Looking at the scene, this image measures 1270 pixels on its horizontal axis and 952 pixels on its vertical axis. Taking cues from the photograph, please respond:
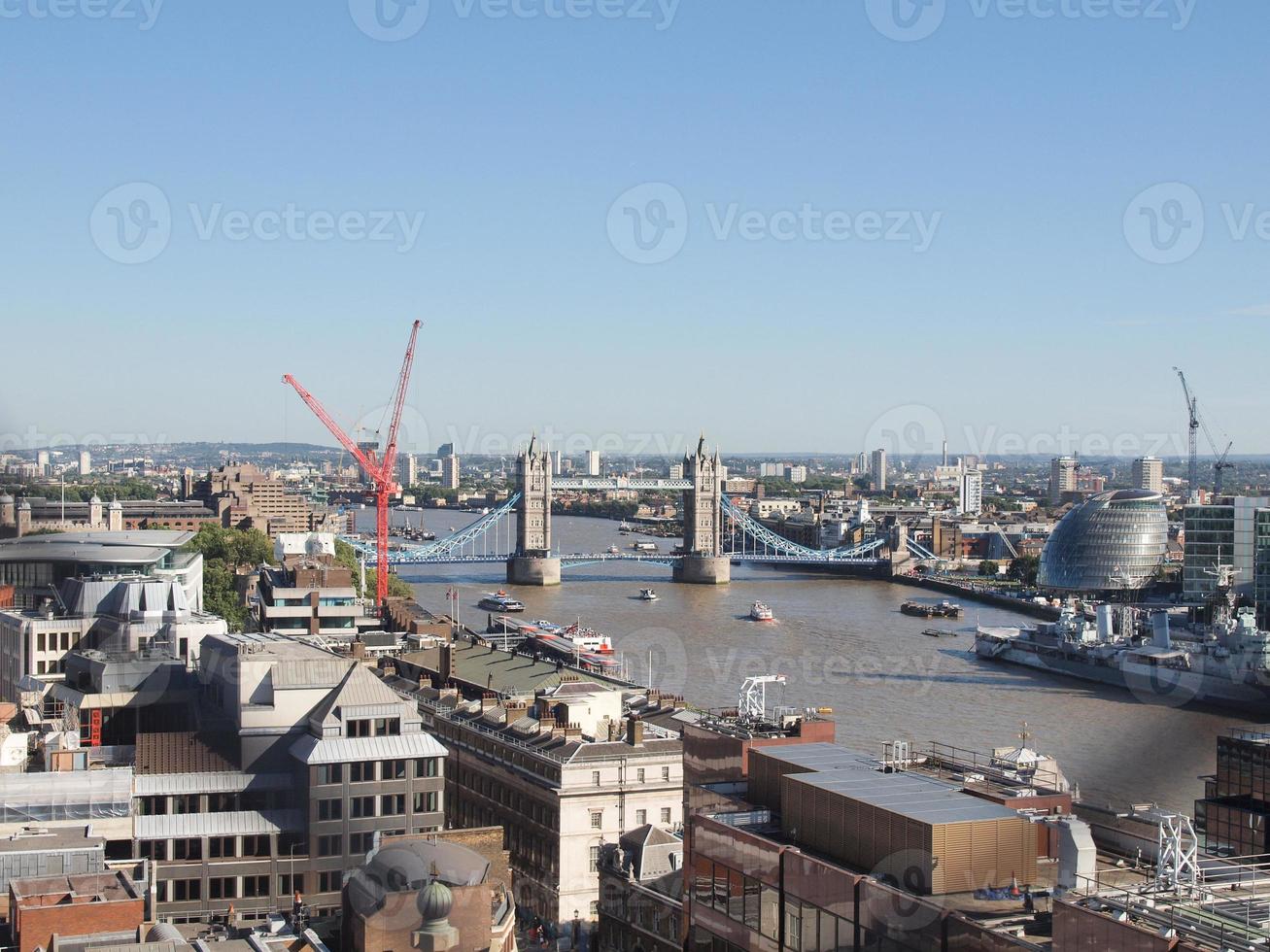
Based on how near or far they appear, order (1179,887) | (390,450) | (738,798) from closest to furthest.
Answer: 1. (1179,887)
2. (738,798)
3. (390,450)

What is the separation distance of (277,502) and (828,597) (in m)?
31.8

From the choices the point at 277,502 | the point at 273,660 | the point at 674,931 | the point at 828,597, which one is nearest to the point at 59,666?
the point at 273,660

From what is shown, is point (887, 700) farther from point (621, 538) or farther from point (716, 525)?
point (621, 538)

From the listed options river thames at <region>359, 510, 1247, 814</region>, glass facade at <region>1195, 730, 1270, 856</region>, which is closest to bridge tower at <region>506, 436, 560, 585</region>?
river thames at <region>359, 510, 1247, 814</region>

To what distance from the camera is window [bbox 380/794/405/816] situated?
1338cm

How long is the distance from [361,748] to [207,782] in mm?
1278

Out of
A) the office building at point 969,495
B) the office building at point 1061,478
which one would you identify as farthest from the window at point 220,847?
the office building at point 1061,478

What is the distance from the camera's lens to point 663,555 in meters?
63.1

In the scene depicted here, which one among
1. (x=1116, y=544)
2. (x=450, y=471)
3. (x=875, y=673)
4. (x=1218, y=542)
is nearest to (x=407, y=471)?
(x=450, y=471)

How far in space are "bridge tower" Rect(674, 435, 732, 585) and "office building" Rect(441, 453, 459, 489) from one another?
249 feet

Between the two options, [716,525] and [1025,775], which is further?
[716,525]

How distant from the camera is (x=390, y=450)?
163ft

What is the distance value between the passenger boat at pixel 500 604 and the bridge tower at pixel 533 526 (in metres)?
6.43

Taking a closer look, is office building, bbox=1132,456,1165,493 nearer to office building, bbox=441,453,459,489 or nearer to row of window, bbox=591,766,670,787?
office building, bbox=441,453,459,489
